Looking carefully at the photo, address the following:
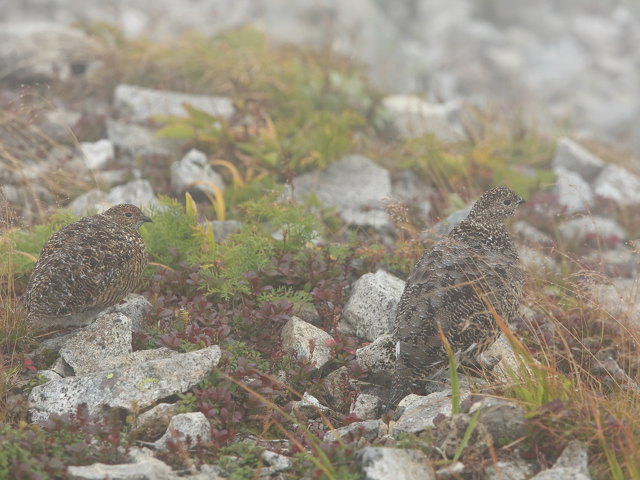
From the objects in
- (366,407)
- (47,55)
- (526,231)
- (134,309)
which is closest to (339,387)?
(366,407)

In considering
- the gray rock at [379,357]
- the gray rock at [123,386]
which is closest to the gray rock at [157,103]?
the gray rock at [379,357]

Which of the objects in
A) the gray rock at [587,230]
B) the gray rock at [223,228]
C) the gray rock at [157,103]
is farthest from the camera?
the gray rock at [157,103]

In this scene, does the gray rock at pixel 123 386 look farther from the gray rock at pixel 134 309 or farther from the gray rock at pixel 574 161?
the gray rock at pixel 574 161

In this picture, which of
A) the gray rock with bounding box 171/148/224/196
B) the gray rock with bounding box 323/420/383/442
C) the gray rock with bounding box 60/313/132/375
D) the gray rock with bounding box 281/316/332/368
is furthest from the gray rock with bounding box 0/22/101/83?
the gray rock with bounding box 323/420/383/442

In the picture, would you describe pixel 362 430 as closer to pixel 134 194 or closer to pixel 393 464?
pixel 393 464

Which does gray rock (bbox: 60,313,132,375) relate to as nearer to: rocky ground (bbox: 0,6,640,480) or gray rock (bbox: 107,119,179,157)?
rocky ground (bbox: 0,6,640,480)

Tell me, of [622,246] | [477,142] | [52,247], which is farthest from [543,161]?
[52,247]

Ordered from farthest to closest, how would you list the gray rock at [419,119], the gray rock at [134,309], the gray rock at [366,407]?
1. the gray rock at [419,119]
2. the gray rock at [134,309]
3. the gray rock at [366,407]

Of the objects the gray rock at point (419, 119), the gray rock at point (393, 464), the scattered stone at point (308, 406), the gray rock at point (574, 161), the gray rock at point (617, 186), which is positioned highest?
the gray rock at point (393, 464)
